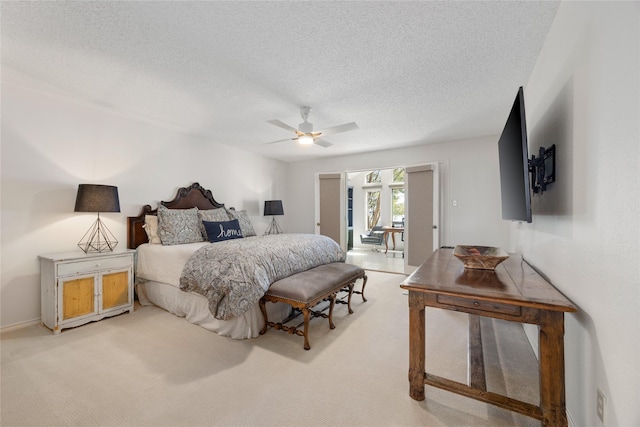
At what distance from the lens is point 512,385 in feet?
5.82

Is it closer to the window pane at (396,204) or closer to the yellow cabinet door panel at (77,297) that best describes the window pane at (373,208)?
the window pane at (396,204)

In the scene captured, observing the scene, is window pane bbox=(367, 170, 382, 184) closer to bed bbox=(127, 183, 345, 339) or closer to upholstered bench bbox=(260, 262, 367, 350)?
bed bbox=(127, 183, 345, 339)

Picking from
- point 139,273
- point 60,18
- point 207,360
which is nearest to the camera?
point 60,18

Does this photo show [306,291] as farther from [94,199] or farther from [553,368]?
[94,199]

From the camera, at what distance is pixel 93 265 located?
106 inches

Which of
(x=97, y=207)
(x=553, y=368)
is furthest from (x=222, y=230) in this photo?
(x=553, y=368)

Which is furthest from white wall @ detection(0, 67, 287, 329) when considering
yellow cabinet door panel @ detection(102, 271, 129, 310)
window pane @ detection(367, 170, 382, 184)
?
window pane @ detection(367, 170, 382, 184)

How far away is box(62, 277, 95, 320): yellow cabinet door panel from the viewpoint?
2.52 meters

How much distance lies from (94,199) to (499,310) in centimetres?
367

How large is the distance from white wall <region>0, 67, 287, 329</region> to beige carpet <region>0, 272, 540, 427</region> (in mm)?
734

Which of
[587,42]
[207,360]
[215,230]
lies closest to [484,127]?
[587,42]

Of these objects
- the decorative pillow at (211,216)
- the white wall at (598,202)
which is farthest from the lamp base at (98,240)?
the white wall at (598,202)

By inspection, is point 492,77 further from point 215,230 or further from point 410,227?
point 215,230

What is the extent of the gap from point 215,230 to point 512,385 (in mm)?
3478
